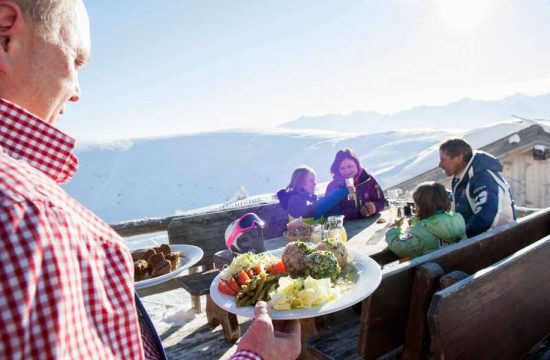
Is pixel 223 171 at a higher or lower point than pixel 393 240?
lower

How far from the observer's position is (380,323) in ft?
6.76

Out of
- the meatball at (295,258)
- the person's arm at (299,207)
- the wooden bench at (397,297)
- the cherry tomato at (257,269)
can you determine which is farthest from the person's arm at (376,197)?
the cherry tomato at (257,269)

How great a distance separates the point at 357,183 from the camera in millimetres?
5230

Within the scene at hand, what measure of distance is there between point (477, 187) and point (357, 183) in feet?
5.68

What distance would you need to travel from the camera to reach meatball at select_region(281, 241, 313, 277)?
2.21 meters

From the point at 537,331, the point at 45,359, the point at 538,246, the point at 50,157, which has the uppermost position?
the point at 50,157

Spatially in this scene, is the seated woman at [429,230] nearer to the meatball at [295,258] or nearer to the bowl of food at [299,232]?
the bowl of food at [299,232]

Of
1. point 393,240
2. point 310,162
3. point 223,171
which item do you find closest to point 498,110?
point 310,162

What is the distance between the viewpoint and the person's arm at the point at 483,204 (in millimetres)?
3529

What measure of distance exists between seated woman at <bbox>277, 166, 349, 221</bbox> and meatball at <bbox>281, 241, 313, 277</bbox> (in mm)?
2345

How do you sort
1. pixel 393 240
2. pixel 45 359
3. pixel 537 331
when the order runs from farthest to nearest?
pixel 393 240 → pixel 537 331 → pixel 45 359

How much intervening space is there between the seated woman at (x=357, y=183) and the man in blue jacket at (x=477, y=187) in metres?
1.19

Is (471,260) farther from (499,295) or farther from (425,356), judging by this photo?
(425,356)

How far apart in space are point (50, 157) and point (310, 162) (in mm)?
78907
